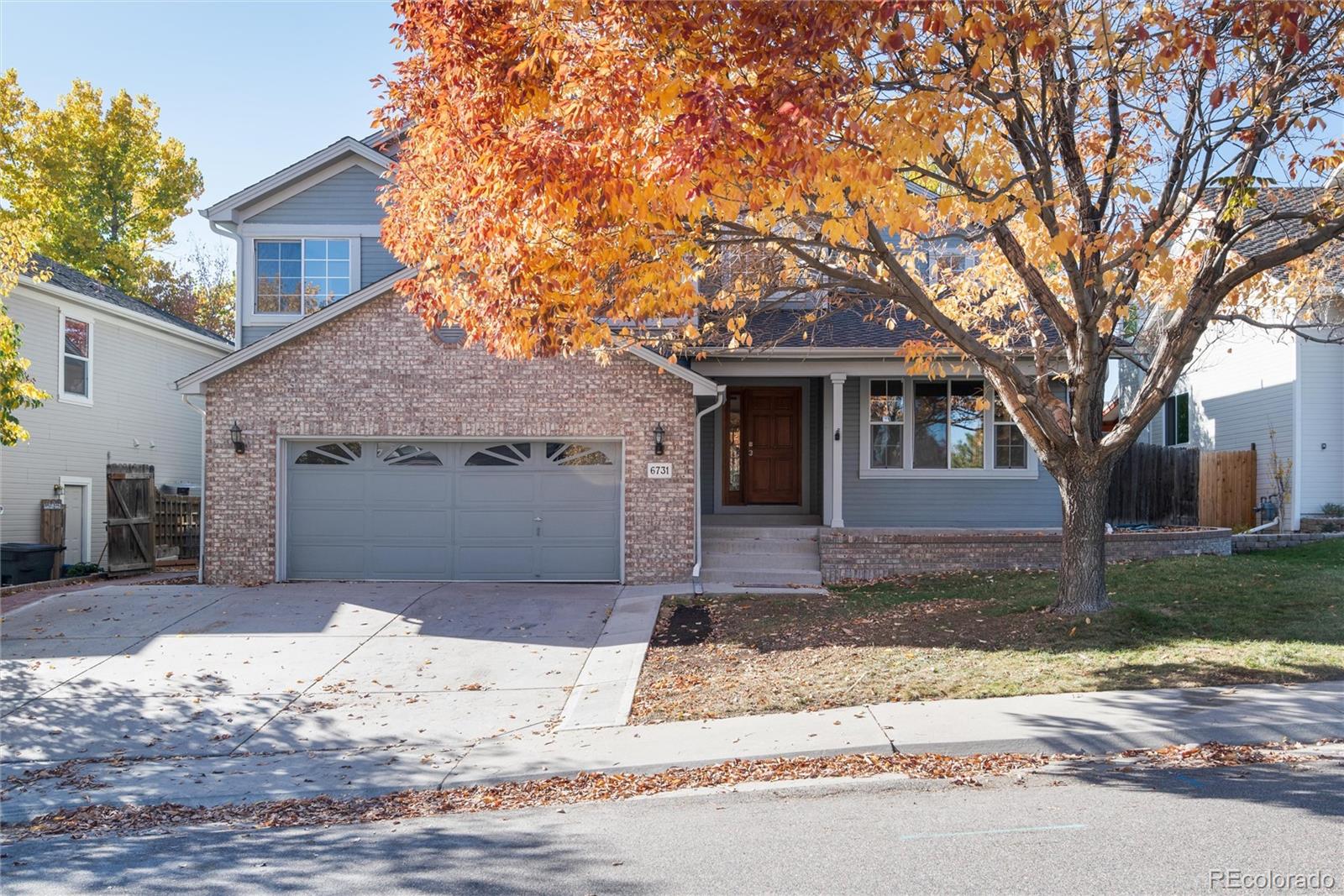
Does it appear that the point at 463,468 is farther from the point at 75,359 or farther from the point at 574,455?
the point at 75,359

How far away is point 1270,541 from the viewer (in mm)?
17141

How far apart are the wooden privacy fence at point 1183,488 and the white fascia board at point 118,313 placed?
20.4 meters

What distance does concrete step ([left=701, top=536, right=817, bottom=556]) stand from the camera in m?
16.0

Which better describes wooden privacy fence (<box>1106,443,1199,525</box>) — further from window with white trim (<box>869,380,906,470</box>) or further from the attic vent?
the attic vent

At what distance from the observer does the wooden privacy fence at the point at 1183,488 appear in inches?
811

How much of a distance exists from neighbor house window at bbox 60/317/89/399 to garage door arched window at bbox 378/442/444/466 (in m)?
8.21

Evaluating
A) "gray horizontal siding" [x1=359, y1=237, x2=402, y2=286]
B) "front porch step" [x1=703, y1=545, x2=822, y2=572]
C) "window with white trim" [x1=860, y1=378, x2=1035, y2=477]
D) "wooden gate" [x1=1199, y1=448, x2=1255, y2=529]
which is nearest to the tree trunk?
"front porch step" [x1=703, y1=545, x2=822, y2=572]

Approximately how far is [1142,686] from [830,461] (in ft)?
29.1

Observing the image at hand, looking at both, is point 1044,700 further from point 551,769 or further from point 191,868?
point 191,868

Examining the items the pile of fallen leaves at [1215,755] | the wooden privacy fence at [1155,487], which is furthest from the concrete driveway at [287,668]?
the wooden privacy fence at [1155,487]

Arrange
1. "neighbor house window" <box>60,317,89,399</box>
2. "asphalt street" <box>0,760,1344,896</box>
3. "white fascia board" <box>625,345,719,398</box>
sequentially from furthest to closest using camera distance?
"neighbor house window" <box>60,317,89,399</box>, "white fascia board" <box>625,345,719,398</box>, "asphalt street" <box>0,760,1344,896</box>

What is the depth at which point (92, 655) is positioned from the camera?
11289 millimetres

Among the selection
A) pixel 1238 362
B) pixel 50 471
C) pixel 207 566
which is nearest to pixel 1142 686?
pixel 207 566

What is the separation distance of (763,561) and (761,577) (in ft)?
1.79
